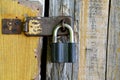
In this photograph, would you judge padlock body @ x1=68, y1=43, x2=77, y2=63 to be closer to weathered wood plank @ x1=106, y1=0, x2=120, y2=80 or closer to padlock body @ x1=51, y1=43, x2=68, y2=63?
padlock body @ x1=51, y1=43, x2=68, y2=63

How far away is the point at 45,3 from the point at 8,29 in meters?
0.16

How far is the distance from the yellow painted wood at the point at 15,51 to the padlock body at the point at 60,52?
→ 0.27 ft

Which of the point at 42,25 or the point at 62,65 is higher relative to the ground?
the point at 42,25

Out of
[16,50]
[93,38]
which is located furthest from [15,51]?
[93,38]

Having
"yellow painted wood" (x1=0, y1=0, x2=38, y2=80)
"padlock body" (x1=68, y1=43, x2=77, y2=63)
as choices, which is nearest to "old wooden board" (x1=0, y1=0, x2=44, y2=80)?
"yellow painted wood" (x1=0, y1=0, x2=38, y2=80)

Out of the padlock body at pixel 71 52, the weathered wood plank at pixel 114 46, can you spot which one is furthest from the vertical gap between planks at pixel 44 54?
the weathered wood plank at pixel 114 46

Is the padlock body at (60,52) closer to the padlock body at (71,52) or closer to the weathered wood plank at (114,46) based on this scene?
the padlock body at (71,52)

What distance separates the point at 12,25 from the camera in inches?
34.9

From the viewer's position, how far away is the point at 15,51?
0.89 metres

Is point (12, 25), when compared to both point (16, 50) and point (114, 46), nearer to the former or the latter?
point (16, 50)

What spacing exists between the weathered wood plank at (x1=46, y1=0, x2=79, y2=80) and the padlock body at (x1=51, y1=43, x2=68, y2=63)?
73 mm

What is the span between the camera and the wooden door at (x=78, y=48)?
2.93 ft

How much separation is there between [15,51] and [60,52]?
157 millimetres

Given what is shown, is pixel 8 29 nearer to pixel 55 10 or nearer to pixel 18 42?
pixel 18 42
